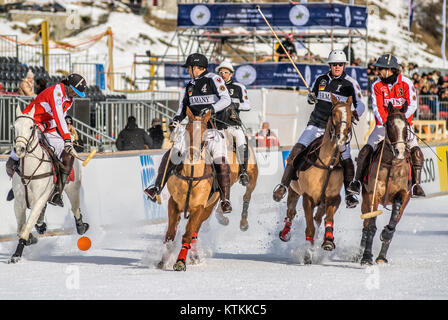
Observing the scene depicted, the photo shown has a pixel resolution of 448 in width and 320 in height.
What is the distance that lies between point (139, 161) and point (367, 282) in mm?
7558

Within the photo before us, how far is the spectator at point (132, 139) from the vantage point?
20516 mm

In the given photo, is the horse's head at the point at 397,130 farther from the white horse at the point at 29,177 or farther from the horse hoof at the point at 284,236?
the white horse at the point at 29,177

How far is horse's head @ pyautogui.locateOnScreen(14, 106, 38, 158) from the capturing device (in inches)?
455

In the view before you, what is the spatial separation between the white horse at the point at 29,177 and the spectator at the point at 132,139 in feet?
27.2

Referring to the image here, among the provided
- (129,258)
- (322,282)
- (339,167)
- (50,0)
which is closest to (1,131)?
(129,258)

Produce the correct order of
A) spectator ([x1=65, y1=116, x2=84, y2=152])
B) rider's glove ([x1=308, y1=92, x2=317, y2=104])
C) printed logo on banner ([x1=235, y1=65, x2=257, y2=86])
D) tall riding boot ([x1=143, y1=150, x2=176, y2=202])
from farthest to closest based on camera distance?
printed logo on banner ([x1=235, y1=65, x2=257, y2=86]) → spectator ([x1=65, y1=116, x2=84, y2=152]) → rider's glove ([x1=308, y1=92, x2=317, y2=104]) → tall riding boot ([x1=143, y1=150, x2=176, y2=202])

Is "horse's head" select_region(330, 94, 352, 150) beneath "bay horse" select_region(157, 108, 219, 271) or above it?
above

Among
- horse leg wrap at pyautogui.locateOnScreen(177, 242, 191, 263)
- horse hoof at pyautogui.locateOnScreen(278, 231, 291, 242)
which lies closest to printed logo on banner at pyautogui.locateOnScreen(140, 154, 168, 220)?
horse hoof at pyautogui.locateOnScreen(278, 231, 291, 242)

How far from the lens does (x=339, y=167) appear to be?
463 inches

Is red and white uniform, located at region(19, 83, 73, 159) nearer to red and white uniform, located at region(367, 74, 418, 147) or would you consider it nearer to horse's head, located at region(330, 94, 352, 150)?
horse's head, located at region(330, 94, 352, 150)

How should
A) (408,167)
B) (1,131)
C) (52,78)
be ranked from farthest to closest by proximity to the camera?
(52,78) < (1,131) < (408,167)

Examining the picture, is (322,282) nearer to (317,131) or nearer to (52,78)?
(317,131)

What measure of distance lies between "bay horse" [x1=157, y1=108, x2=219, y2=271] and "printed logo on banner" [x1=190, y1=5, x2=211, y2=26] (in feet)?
62.2

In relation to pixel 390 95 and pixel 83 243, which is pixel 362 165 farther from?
pixel 83 243
